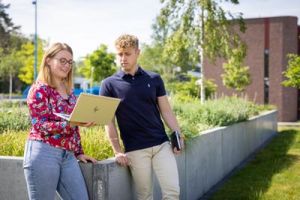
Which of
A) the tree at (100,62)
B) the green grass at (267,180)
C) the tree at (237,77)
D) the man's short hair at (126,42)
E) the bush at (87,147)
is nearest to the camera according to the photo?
the man's short hair at (126,42)

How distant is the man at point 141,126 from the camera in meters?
4.45

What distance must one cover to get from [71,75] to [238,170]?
649 cm

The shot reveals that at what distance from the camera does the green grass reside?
728cm

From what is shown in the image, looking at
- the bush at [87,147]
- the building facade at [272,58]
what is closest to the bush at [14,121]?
the bush at [87,147]

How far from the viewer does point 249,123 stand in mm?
12242

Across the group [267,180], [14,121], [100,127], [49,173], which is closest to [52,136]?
[49,173]

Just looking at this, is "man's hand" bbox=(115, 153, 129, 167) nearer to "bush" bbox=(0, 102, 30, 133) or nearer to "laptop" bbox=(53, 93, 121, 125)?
"laptop" bbox=(53, 93, 121, 125)

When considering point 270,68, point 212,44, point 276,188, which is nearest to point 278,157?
point 276,188

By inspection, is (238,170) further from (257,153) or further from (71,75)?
(71,75)

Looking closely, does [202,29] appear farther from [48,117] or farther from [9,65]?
[9,65]

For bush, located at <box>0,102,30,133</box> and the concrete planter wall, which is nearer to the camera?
the concrete planter wall

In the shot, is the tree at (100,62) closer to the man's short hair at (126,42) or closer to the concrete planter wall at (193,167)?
the concrete planter wall at (193,167)

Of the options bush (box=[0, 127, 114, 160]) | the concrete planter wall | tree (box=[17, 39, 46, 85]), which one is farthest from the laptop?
tree (box=[17, 39, 46, 85])

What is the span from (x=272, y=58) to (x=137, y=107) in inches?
984
